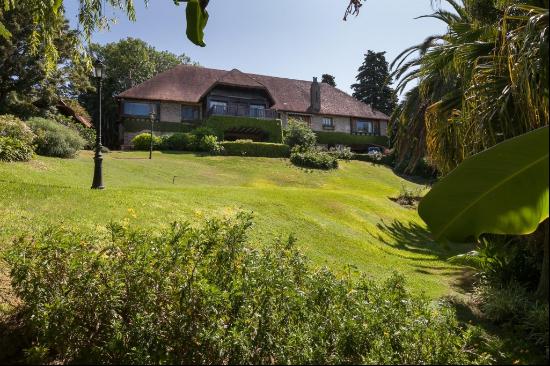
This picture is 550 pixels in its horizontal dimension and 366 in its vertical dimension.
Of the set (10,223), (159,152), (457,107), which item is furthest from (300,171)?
(10,223)

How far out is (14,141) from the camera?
16500mm

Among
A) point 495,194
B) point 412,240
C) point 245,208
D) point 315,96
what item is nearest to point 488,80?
point 495,194

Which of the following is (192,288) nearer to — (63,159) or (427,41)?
(427,41)

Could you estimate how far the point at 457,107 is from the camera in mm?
9945

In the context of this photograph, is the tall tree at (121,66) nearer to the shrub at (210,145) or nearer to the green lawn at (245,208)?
the shrub at (210,145)

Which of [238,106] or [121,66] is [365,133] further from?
[121,66]

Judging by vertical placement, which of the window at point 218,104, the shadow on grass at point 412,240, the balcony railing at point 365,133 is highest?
the window at point 218,104

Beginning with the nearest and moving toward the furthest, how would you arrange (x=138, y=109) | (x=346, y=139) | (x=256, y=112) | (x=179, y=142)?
(x=179, y=142)
(x=138, y=109)
(x=256, y=112)
(x=346, y=139)

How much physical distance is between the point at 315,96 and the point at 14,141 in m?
37.2

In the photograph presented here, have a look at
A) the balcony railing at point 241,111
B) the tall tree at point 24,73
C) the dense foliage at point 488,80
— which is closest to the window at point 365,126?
the balcony railing at point 241,111

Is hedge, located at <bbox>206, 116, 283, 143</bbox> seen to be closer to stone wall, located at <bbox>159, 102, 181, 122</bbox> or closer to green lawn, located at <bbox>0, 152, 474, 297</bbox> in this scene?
stone wall, located at <bbox>159, 102, 181, 122</bbox>

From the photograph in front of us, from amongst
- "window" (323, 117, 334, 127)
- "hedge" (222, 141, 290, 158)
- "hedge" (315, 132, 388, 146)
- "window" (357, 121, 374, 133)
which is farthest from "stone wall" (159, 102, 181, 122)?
"window" (357, 121, 374, 133)

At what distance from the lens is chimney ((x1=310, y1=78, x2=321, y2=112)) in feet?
161

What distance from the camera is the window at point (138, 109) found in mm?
41156
